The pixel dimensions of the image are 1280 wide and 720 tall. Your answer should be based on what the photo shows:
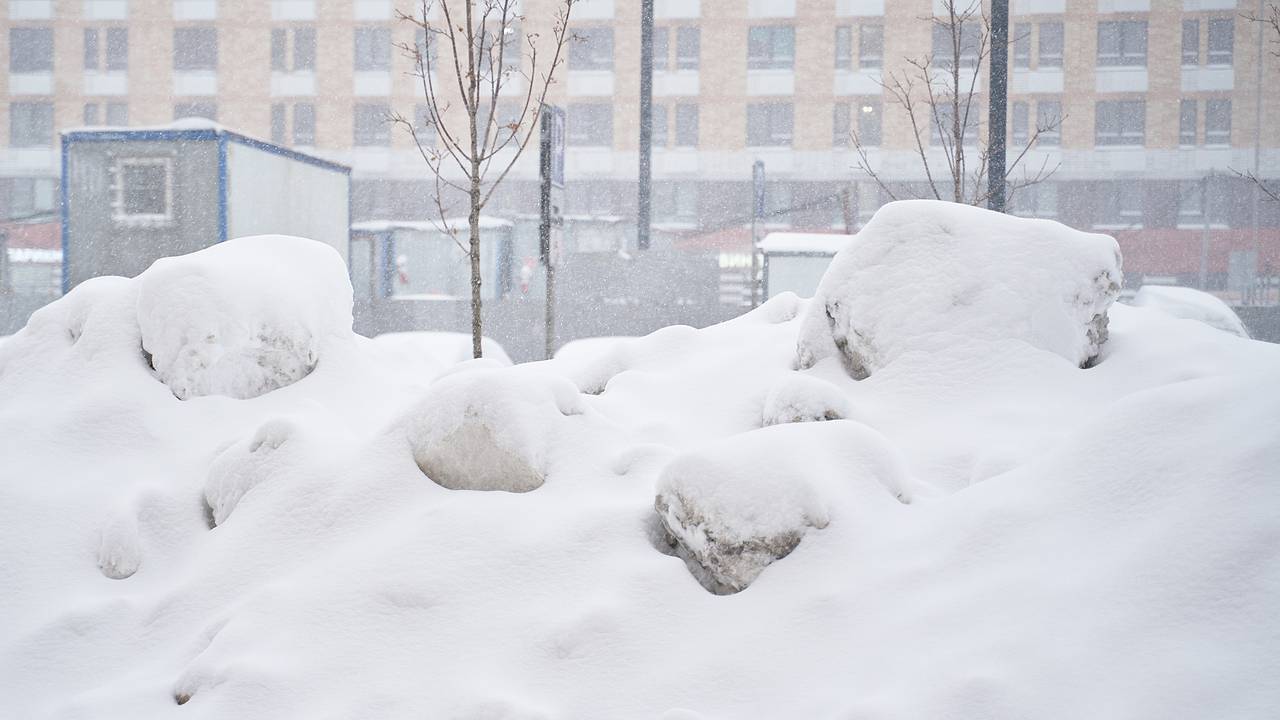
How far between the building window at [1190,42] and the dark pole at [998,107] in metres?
31.2

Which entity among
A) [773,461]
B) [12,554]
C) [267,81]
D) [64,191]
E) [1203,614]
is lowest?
[12,554]

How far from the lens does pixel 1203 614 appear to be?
285 centimetres

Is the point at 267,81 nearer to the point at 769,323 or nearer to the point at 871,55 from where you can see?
the point at 871,55

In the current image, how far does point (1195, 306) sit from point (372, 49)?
3296cm

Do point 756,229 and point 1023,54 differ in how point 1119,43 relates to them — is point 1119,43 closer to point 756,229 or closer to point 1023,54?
point 1023,54

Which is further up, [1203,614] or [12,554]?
[1203,614]

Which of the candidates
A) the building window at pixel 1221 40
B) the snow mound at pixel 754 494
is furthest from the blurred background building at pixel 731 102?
the snow mound at pixel 754 494

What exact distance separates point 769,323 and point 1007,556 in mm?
3640

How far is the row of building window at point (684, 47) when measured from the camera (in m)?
35.3

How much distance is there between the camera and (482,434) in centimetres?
428

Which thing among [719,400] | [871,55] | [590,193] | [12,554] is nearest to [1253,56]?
[871,55]

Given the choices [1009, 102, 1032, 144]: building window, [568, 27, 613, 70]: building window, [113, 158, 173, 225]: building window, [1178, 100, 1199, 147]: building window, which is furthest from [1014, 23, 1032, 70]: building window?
[113, 158, 173, 225]: building window

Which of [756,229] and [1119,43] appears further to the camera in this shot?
[1119,43]

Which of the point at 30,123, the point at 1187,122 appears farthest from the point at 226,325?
the point at 30,123
